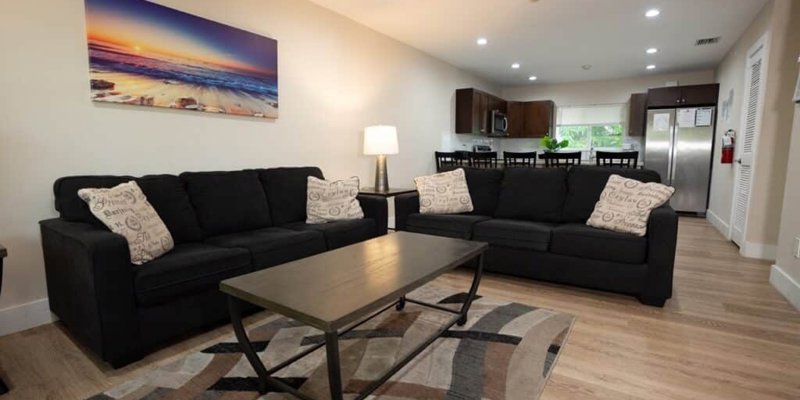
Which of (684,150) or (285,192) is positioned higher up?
(684,150)

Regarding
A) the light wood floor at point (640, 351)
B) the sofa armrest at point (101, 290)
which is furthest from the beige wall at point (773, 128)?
the sofa armrest at point (101, 290)

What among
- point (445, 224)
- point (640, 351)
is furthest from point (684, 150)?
point (640, 351)

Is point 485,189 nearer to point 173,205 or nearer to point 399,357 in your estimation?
point 399,357

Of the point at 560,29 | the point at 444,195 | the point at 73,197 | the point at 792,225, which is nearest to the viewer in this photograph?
the point at 73,197

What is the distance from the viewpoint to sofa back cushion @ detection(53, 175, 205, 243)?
220 cm

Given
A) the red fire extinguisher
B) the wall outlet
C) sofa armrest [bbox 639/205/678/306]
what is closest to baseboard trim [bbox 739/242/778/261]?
the wall outlet

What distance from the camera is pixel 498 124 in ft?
24.3

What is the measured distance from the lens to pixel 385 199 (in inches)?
133

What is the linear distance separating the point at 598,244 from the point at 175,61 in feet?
10.7

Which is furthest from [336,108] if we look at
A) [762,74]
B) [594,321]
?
[762,74]

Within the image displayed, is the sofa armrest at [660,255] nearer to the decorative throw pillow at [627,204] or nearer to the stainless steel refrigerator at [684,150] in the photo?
the decorative throw pillow at [627,204]

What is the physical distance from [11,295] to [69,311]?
1.68ft

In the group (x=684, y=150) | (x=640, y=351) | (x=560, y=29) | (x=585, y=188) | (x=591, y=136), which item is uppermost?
(x=560, y=29)

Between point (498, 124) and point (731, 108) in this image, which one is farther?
point (498, 124)
